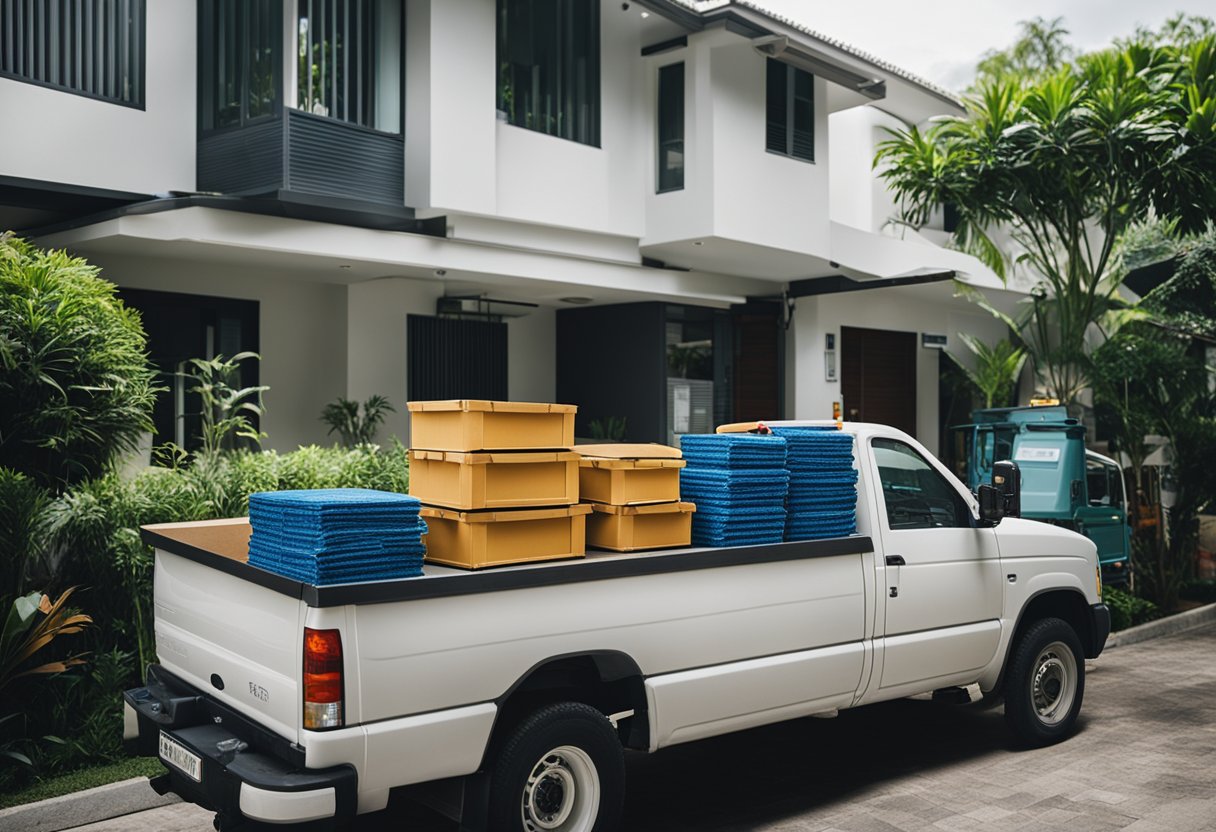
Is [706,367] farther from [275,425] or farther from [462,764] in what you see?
[462,764]

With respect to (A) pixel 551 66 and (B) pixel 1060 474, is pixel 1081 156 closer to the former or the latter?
(B) pixel 1060 474

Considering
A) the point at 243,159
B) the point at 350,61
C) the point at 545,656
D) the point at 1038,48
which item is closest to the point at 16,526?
the point at 545,656

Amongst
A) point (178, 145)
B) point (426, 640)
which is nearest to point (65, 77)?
point (178, 145)

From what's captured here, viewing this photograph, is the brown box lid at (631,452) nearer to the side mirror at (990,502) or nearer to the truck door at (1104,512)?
the side mirror at (990,502)

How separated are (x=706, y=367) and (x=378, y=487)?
784 cm

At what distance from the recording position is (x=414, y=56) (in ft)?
37.7

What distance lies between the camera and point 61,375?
735 centimetres

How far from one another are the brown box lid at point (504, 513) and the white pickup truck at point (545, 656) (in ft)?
0.78

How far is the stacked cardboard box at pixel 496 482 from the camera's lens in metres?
4.80

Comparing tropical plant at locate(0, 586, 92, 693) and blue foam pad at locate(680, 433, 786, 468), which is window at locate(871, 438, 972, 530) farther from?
tropical plant at locate(0, 586, 92, 693)

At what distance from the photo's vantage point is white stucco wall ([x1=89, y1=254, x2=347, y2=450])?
12.4 meters

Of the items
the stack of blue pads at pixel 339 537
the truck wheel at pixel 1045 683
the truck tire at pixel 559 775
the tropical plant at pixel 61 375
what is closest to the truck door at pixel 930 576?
the truck wheel at pixel 1045 683

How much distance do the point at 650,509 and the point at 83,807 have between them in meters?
3.40

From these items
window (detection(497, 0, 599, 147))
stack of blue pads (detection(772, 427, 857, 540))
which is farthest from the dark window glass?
stack of blue pads (detection(772, 427, 857, 540))
